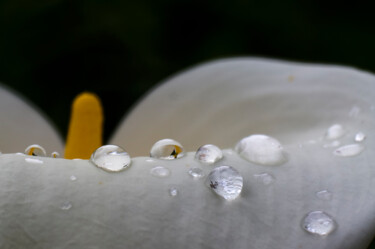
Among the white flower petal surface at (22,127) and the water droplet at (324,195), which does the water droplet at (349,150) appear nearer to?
the water droplet at (324,195)

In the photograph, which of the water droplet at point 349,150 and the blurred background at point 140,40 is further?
the blurred background at point 140,40

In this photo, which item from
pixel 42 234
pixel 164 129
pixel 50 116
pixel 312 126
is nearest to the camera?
pixel 42 234

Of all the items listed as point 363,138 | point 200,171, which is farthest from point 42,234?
point 363,138

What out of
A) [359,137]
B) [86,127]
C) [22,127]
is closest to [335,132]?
[359,137]

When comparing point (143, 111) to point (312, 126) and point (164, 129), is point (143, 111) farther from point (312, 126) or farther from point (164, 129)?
point (312, 126)

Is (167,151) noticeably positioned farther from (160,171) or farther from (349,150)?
(349,150)

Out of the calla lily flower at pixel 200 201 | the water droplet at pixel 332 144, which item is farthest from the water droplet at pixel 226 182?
the water droplet at pixel 332 144
